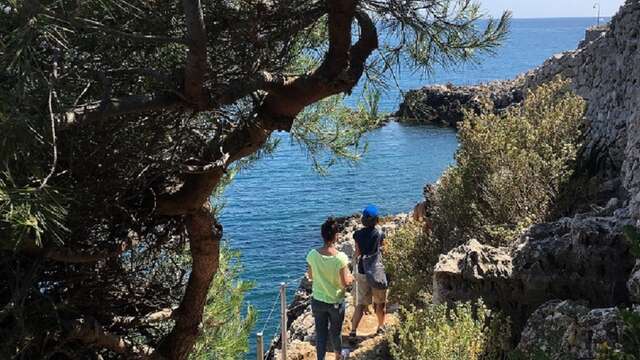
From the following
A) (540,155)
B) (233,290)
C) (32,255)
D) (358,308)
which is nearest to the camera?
(32,255)

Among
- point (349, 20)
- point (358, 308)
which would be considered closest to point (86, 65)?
A: point (349, 20)

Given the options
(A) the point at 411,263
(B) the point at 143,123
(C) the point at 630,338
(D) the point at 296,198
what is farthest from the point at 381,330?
(D) the point at 296,198

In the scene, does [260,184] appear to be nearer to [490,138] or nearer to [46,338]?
[490,138]

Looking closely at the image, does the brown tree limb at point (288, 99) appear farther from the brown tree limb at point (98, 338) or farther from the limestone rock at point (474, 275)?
the limestone rock at point (474, 275)

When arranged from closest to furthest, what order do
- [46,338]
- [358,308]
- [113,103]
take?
[113,103], [46,338], [358,308]

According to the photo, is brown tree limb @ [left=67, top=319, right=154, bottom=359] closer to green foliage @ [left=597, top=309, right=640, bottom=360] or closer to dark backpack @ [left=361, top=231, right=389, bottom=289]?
dark backpack @ [left=361, top=231, right=389, bottom=289]

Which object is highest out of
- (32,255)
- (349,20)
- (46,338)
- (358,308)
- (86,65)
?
(349,20)

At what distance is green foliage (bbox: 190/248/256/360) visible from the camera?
6.50 m

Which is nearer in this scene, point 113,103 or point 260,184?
point 113,103

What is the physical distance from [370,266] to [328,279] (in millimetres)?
1108

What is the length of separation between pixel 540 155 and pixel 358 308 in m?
3.42

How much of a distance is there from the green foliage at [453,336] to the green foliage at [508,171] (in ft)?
6.82

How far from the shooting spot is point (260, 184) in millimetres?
29531

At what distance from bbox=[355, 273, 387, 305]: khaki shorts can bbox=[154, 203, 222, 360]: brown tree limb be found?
7.85 ft
